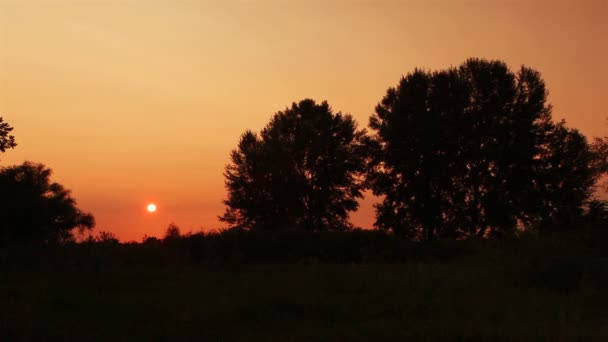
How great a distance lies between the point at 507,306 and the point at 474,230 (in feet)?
95.7

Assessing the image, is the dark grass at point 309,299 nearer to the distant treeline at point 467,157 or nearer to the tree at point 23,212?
the tree at point 23,212

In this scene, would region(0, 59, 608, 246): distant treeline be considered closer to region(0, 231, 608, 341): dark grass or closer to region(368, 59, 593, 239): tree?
region(368, 59, 593, 239): tree

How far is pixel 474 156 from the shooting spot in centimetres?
4119

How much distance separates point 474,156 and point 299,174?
14422 millimetres

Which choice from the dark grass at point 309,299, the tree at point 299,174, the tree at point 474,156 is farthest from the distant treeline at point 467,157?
the dark grass at point 309,299

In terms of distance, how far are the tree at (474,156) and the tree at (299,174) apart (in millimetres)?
6898

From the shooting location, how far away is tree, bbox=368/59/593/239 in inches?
1617

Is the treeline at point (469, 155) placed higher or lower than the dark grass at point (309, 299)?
higher

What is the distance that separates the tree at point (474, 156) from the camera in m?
41.1

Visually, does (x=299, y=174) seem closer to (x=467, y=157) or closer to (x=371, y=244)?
(x=467, y=157)

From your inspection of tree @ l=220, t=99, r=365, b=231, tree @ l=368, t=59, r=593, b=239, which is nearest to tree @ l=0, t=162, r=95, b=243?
tree @ l=220, t=99, r=365, b=231

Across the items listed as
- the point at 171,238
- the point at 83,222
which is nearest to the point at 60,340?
the point at 171,238

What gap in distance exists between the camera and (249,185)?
5069 centimetres

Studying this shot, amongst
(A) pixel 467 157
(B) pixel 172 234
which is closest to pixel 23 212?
(B) pixel 172 234
